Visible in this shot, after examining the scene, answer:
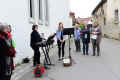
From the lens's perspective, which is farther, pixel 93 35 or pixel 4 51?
pixel 93 35

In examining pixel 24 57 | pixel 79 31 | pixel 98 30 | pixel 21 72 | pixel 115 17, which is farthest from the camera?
pixel 115 17

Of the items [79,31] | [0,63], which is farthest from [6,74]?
[79,31]

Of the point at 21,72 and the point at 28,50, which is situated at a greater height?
the point at 28,50

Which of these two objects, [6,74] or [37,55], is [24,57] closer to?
[37,55]

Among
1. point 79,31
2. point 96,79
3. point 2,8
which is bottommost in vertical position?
point 96,79

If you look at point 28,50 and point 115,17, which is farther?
point 115,17

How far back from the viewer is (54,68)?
7.37m

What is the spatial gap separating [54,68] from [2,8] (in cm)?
313

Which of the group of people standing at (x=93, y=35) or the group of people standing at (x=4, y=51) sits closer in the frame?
the group of people standing at (x=4, y=51)

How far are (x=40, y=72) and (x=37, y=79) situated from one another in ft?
1.05

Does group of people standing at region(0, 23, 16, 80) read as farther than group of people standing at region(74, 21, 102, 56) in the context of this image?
No

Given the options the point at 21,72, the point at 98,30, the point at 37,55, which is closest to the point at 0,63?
the point at 21,72

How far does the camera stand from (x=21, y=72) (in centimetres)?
659

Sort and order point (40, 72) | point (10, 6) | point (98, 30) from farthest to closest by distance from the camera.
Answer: point (98, 30)
point (10, 6)
point (40, 72)
